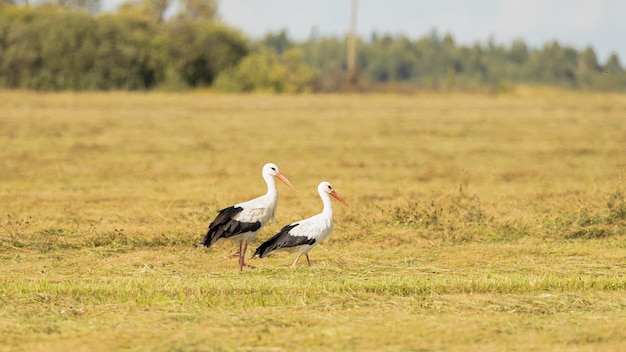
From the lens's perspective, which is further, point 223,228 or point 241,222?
point 241,222

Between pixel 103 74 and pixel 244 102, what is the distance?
1596cm

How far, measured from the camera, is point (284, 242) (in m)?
11.7

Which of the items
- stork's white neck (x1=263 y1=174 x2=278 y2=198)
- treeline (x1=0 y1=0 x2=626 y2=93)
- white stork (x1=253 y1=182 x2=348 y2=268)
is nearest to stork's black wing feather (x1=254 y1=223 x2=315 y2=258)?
white stork (x1=253 y1=182 x2=348 y2=268)

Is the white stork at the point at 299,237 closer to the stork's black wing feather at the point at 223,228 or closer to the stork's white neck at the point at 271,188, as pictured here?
the stork's black wing feather at the point at 223,228

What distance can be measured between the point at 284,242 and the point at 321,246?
221cm

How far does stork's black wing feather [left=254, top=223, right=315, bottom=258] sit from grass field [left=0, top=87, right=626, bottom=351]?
0.25m

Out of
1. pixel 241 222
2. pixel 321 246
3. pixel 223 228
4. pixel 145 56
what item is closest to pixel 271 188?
pixel 241 222

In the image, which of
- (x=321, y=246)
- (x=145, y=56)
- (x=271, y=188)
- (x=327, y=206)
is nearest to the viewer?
(x=327, y=206)

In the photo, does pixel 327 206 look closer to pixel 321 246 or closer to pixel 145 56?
pixel 321 246

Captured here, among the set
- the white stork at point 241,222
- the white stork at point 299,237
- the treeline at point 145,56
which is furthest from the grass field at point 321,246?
the treeline at point 145,56

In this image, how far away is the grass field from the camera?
866 centimetres

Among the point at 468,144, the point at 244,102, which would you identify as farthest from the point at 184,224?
the point at 244,102

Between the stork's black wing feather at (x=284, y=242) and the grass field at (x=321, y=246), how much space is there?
0.25m

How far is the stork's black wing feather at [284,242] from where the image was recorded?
11.7m
